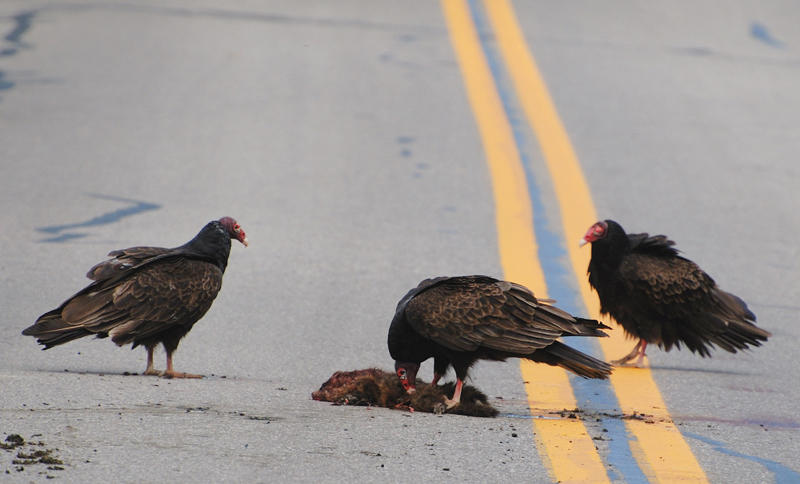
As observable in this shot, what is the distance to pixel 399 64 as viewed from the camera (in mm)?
13117

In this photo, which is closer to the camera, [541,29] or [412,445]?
[412,445]

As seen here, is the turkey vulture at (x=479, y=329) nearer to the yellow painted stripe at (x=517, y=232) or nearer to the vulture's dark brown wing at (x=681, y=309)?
the yellow painted stripe at (x=517, y=232)

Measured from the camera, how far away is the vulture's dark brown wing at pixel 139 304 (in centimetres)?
531

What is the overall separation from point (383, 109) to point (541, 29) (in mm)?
4378

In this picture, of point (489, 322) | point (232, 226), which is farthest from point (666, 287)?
point (232, 226)

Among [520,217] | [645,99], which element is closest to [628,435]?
[520,217]

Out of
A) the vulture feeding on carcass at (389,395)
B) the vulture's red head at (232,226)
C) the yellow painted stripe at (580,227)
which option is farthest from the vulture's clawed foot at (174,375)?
the yellow painted stripe at (580,227)

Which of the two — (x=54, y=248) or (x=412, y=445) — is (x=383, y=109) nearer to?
(x=54, y=248)

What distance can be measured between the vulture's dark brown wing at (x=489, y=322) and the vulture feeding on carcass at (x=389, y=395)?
0.27 meters

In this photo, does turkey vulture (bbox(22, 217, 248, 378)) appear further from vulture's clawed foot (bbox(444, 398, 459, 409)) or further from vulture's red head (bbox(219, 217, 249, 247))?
vulture's clawed foot (bbox(444, 398, 459, 409))

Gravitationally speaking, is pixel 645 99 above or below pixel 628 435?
below

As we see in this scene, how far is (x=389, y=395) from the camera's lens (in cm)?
512

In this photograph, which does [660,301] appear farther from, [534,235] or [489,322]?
[534,235]

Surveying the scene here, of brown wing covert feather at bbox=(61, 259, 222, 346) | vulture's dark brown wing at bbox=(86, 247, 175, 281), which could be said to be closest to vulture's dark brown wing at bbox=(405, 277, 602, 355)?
brown wing covert feather at bbox=(61, 259, 222, 346)
